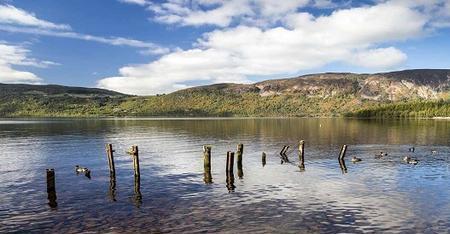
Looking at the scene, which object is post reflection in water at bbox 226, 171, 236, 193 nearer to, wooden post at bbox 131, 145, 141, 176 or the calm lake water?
the calm lake water

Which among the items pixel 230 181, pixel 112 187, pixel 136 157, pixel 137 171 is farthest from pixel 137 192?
pixel 230 181

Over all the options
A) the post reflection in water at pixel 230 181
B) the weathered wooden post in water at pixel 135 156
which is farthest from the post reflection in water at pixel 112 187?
the post reflection in water at pixel 230 181

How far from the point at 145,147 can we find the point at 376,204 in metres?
51.4

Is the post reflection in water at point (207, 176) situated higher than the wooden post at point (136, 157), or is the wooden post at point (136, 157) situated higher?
the wooden post at point (136, 157)

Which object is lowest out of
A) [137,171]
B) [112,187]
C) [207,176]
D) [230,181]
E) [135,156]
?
[230,181]

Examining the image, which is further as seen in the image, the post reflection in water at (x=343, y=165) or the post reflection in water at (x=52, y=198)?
the post reflection in water at (x=343, y=165)

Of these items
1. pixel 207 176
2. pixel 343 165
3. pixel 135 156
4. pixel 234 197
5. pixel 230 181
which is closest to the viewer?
pixel 234 197

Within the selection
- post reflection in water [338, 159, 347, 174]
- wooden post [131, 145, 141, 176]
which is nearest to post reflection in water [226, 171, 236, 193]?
wooden post [131, 145, 141, 176]

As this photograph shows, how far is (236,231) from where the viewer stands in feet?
79.7

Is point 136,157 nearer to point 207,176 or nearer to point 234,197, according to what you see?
point 207,176

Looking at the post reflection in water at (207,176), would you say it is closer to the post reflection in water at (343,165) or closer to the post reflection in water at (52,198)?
the post reflection in water at (52,198)

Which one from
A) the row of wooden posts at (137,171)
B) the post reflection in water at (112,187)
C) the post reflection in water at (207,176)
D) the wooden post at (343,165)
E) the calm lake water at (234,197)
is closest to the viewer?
the calm lake water at (234,197)

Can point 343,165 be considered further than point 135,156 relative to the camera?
Yes

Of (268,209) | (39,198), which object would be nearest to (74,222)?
(39,198)
